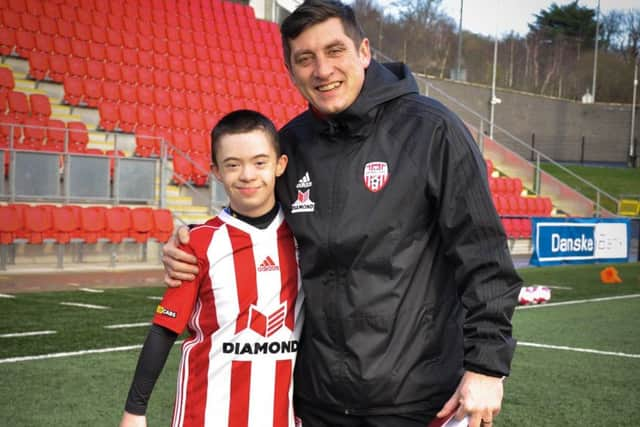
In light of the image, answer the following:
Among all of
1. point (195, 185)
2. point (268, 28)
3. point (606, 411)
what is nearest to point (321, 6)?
point (606, 411)

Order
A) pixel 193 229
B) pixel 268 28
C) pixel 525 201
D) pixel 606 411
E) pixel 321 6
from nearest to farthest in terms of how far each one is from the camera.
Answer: pixel 321 6, pixel 193 229, pixel 606 411, pixel 525 201, pixel 268 28

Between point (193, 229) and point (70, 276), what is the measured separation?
970 centimetres

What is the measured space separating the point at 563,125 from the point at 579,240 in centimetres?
2804

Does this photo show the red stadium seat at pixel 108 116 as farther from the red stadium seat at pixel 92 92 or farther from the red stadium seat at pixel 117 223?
the red stadium seat at pixel 117 223

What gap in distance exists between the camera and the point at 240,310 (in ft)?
7.93

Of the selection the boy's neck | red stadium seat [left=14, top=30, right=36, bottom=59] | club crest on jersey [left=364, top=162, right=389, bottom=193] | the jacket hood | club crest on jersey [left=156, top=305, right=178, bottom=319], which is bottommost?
club crest on jersey [left=156, top=305, right=178, bottom=319]

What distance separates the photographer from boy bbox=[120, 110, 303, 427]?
2406 mm

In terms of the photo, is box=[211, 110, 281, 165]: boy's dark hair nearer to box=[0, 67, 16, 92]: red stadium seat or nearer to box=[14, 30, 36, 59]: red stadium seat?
box=[0, 67, 16, 92]: red stadium seat

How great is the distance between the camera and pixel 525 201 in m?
20.1

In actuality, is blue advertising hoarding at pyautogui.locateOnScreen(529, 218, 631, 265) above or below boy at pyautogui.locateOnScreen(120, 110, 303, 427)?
below

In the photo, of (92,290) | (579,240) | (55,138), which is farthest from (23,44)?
(579,240)

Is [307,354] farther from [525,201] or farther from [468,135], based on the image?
[525,201]

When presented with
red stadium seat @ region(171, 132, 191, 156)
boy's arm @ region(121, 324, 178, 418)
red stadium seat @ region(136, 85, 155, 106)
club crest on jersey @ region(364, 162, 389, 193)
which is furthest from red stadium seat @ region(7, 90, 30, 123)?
club crest on jersey @ region(364, 162, 389, 193)

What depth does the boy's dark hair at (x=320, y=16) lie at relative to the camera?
220 centimetres
